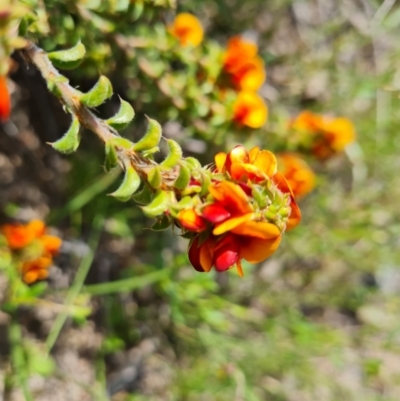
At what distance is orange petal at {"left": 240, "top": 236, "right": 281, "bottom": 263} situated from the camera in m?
0.86

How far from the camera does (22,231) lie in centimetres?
168

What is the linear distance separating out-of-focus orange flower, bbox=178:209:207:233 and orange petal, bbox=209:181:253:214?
4cm

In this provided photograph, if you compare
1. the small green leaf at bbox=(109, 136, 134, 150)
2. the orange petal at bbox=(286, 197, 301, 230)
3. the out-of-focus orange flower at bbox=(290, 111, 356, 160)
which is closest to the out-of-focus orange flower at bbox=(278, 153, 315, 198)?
the out-of-focus orange flower at bbox=(290, 111, 356, 160)

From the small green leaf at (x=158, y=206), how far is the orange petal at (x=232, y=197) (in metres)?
0.08

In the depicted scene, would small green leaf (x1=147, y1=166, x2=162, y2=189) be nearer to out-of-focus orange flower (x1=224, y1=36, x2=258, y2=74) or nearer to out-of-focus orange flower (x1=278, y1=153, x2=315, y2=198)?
out-of-focus orange flower (x1=224, y1=36, x2=258, y2=74)

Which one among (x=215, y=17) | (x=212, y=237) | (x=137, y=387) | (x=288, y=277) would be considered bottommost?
(x=137, y=387)

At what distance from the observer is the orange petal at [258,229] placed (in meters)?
0.82

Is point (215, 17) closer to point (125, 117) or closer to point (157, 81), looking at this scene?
point (157, 81)

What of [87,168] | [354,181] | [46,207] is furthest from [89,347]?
[354,181]

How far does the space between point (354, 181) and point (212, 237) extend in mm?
2019

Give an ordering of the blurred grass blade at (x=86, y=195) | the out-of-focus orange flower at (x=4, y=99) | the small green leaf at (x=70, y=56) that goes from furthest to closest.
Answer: the blurred grass blade at (x=86, y=195)
the out-of-focus orange flower at (x=4, y=99)
the small green leaf at (x=70, y=56)

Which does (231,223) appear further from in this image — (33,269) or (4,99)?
(33,269)

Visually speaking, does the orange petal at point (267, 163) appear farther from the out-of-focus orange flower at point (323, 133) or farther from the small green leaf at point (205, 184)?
the out-of-focus orange flower at point (323, 133)

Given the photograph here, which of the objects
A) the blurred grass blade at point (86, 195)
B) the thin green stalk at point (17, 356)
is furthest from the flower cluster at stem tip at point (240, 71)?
the thin green stalk at point (17, 356)
